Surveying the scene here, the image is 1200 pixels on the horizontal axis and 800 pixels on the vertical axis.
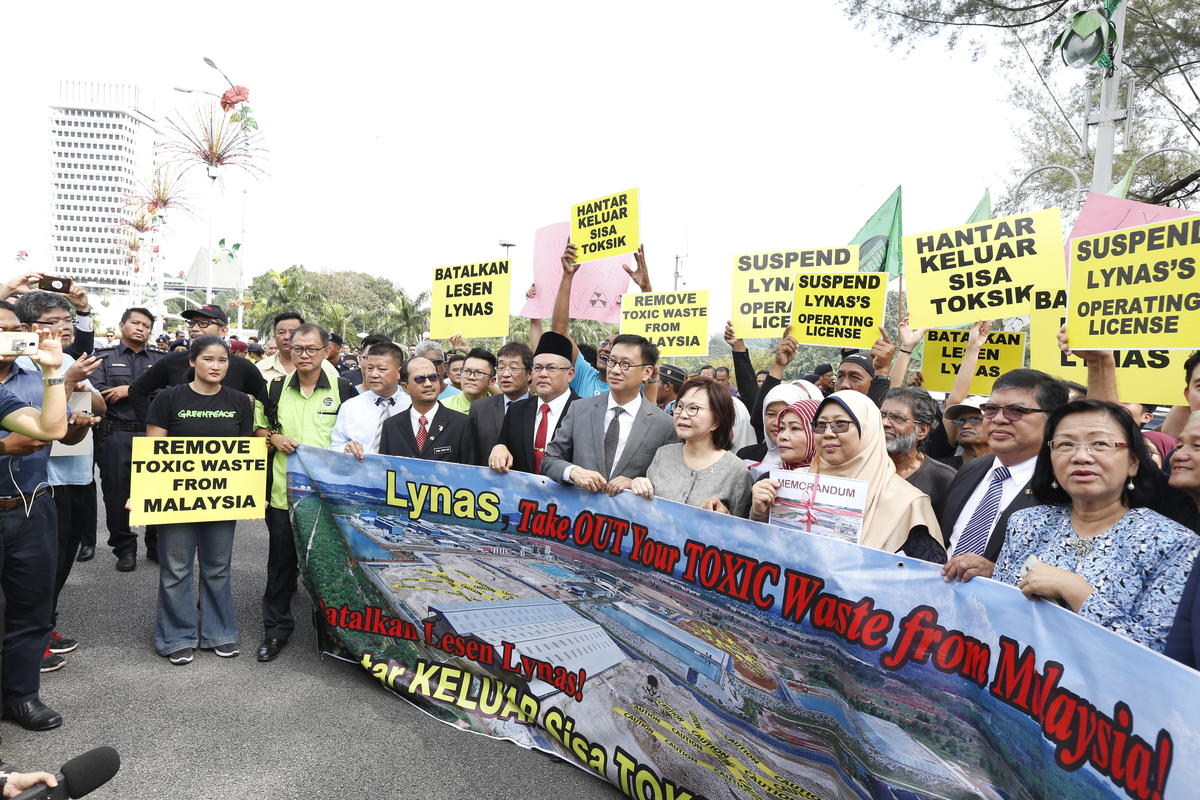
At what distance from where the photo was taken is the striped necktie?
2992 mm

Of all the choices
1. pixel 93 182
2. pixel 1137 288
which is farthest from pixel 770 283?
pixel 93 182

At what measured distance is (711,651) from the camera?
2.97 metres

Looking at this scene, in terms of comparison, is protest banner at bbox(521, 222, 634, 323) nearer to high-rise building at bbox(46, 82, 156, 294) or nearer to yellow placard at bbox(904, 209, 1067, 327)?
yellow placard at bbox(904, 209, 1067, 327)

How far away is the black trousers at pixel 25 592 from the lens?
3.65 meters

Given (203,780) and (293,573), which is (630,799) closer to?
(203,780)

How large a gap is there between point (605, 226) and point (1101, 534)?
157 inches

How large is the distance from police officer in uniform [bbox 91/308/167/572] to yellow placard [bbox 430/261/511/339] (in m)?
2.36

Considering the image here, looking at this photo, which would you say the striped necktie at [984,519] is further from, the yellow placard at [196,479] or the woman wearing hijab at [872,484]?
the yellow placard at [196,479]

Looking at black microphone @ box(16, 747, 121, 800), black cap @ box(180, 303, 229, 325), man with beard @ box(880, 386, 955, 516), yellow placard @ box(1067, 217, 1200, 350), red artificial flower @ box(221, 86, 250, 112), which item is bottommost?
black microphone @ box(16, 747, 121, 800)

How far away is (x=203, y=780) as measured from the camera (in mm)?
3357

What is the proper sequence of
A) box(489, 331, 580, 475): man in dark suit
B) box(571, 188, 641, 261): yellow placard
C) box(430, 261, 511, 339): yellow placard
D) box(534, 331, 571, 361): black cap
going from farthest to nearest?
box(430, 261, 511, 339): yellow placard → box(571, 188, 641, 261): yellow placard → box(534, 331, 571, 361): black cap → box(489, 331, 580, 475): man in dark suit

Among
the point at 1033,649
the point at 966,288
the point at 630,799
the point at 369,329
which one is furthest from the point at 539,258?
the point at 369,329

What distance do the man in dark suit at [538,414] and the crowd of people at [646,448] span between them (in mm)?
13

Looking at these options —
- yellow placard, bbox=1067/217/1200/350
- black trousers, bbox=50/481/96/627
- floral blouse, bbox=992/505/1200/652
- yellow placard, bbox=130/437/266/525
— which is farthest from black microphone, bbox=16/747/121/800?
yellow placard, bbox=1067/217/1200/350
